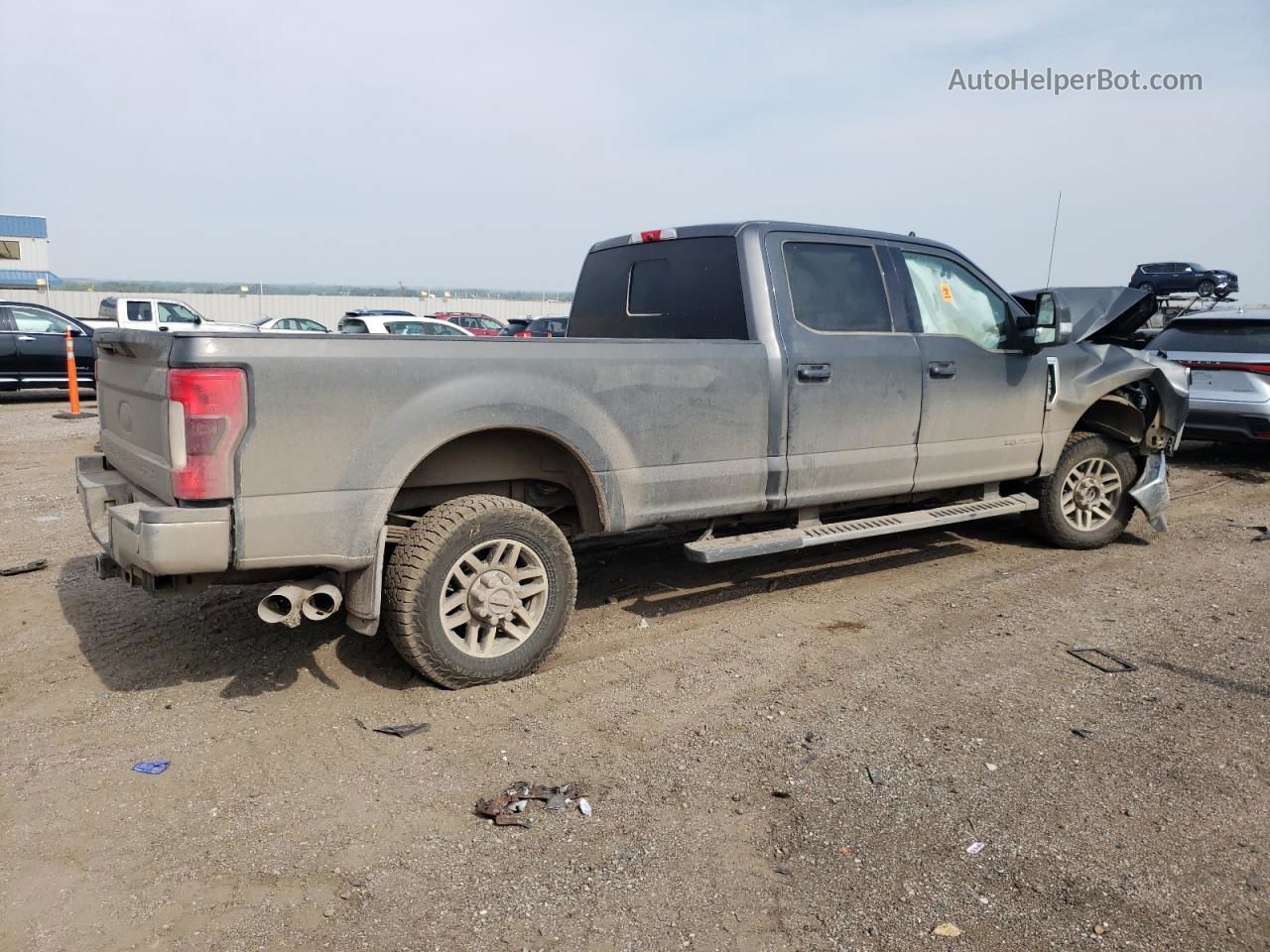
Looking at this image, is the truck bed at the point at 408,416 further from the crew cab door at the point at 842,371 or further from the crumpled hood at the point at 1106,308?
the crumpled hood at the point at 1106,308

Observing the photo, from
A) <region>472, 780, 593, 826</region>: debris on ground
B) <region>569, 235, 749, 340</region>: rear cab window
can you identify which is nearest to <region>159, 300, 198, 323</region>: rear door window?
<region>569, 235, 749, 340</region>: rear cab window

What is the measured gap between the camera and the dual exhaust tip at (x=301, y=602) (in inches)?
146

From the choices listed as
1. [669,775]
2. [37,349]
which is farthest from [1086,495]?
[37,349]

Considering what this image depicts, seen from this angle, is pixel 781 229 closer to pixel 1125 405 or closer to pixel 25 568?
pixel 1125 405

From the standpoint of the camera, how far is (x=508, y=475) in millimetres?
4484

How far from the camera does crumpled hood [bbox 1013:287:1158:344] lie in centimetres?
812

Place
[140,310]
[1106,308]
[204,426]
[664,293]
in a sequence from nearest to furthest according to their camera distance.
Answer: [204,426] → [664,293] → [1106,308] → [140,310]

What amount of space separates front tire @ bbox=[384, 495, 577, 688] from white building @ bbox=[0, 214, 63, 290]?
45436 millimetres

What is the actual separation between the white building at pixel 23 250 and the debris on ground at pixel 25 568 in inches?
1669

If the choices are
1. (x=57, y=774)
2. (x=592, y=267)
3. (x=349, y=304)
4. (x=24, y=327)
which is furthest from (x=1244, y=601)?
(x=349, y=304)

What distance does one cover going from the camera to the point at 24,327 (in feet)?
51.8

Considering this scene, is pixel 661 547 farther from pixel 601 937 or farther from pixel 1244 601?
pixel 601 937

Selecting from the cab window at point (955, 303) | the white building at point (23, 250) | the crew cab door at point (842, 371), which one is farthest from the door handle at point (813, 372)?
the white building at point (23, 250)

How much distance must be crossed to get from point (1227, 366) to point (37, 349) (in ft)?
55.6
